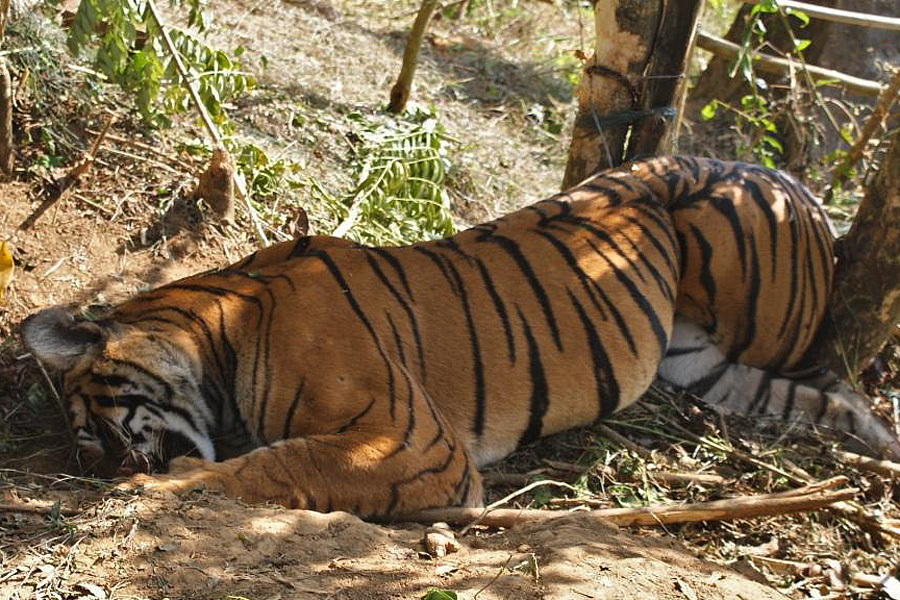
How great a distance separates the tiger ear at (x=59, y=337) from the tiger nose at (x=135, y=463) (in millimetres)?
406

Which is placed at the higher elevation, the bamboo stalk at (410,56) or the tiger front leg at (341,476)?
the bamboo stalk at (410,56)

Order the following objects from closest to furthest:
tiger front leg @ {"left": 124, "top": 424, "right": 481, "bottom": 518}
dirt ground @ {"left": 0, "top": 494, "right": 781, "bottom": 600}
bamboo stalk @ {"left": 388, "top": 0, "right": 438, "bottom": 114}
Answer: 1. dirt ground @ {"left": 0, "top": 494, "right": 781, "bottom": 600}
2. tiger front leg @ {"left": 124, "top": 424, "right": 481, "bottom": 518}
3. bamboo stalk @ {"left": 388, "top": 0, "right": 438, "bottom": 114}

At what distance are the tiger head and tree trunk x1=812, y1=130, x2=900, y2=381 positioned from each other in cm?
316

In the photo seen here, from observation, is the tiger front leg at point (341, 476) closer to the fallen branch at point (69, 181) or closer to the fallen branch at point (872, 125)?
the fallen branch at point (69, 181)

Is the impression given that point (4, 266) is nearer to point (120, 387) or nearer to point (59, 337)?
point (59, 337)

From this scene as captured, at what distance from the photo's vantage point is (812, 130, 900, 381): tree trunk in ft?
16.1

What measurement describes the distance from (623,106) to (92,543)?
3.50 meters

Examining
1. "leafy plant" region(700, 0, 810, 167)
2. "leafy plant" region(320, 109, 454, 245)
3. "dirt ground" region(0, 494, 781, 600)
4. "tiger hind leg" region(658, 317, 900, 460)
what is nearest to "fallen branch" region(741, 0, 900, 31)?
"leafy plant" region(700, 0, 810, 167)

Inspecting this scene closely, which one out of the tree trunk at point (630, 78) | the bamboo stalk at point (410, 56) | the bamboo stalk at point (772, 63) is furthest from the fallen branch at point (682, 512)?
the bamboo stalk at point (410, 56)

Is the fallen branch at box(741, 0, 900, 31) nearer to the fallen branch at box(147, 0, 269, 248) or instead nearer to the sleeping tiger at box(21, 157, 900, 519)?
the sleeping tiger at box(21, 157, 900, 519)

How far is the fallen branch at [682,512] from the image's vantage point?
3531 millimetres

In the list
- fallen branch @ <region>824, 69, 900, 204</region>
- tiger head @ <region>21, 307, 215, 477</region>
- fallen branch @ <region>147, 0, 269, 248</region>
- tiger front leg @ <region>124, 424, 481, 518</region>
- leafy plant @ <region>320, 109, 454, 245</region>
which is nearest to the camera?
tiger front leg @ <region>124, 424, 481, 518</region>

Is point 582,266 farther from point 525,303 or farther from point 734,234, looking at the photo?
point 734,234

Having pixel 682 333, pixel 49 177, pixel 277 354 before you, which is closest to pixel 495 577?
pixel 277 354
